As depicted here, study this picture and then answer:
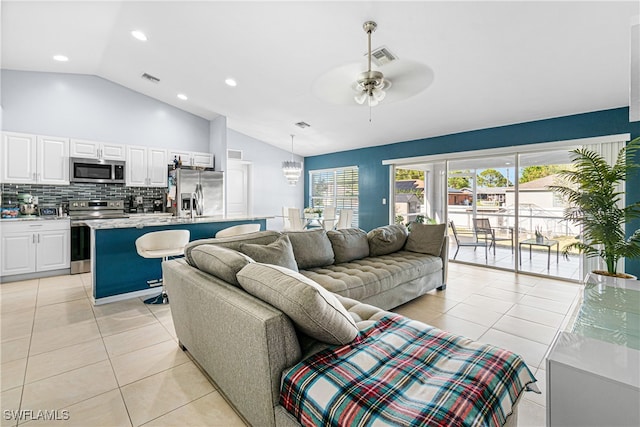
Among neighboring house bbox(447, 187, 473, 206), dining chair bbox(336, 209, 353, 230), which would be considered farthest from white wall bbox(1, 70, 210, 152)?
neighboring house bbox(447, 187, 473, 206)

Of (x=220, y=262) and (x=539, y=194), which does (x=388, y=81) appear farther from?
(x=539, y=194)

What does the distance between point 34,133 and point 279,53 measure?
170 inches

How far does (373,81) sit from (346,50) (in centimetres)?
135

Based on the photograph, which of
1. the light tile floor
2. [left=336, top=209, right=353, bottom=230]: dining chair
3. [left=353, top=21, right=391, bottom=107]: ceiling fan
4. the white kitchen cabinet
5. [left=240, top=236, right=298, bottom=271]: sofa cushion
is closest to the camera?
the light tile floor

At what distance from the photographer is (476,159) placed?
533cm

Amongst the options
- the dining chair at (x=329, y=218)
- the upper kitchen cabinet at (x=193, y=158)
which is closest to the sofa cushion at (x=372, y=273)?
the dining chair at (x=329, y=218)

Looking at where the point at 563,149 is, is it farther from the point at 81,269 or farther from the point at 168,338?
the point at 81,269

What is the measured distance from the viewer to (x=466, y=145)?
17.6 feet

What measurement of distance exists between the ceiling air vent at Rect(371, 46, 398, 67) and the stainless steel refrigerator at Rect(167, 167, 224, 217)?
4.03 m

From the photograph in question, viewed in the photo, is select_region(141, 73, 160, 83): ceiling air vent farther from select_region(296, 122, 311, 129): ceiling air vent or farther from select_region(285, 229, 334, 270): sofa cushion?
select_region(285, 229, 334, 270): sofa cushion

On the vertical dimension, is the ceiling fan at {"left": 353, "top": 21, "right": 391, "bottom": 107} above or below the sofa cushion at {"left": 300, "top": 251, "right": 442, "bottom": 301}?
above

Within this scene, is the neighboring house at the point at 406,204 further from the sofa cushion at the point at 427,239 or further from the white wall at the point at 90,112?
the white wall at the point at 90,112

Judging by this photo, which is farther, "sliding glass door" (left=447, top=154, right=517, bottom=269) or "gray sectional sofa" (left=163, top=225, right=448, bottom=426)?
"sliding glass door" (left=447, top=154, right=517, bottom=269)

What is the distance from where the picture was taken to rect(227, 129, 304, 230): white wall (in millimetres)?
7652
